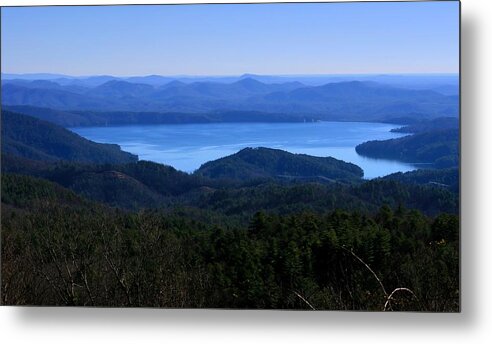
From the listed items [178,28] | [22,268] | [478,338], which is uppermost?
[178,28]

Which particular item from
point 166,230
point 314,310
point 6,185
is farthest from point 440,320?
point 6,185

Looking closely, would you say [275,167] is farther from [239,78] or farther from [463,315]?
[463,315]

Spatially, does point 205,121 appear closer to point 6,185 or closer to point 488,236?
point 6,185

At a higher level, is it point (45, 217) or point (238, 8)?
point (238, 8)

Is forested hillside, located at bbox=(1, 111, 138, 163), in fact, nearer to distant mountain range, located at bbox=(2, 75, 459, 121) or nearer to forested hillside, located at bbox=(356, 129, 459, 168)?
distant mountain range, located at bbox=(2, 75, 459, 121)

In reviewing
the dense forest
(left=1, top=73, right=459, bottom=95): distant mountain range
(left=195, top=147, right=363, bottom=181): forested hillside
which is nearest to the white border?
the dense forest

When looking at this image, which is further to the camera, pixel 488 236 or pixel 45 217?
pixel 45 217
